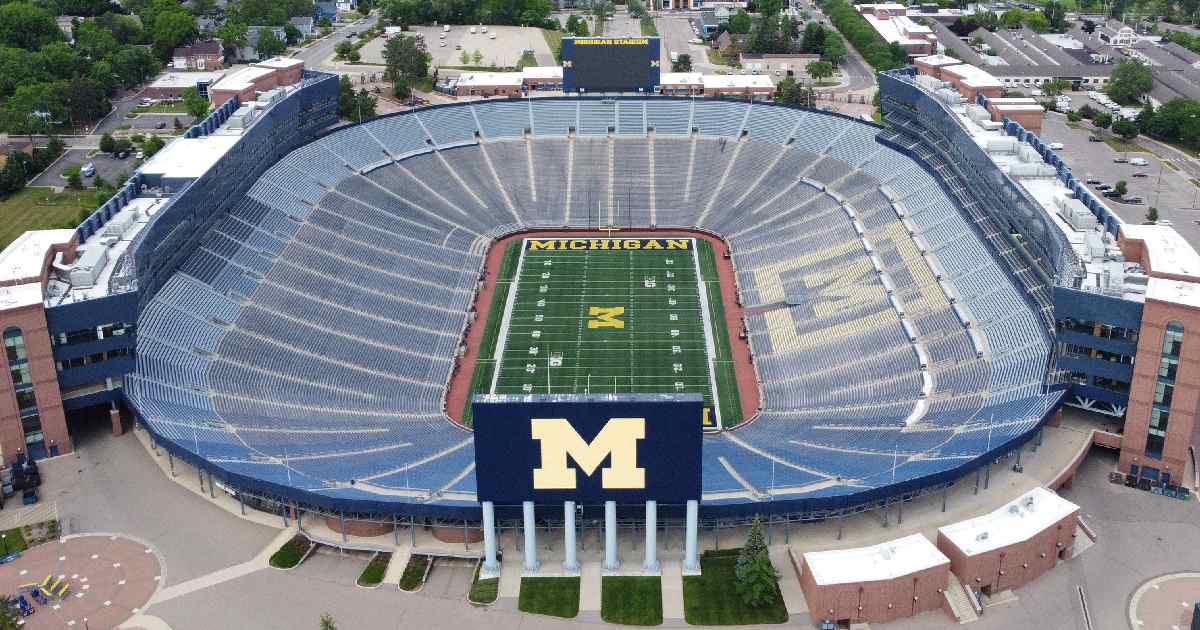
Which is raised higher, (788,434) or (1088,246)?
(1088,246)

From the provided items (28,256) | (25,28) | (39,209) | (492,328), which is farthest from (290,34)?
(28,256)

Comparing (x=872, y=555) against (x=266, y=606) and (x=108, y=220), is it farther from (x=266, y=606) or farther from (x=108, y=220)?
(x=108, y=220)

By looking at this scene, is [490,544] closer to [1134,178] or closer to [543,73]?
[1134,178]

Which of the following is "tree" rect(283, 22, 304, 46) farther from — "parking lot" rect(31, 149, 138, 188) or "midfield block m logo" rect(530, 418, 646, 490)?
"midfield block m logo" rect(530, 418, 646, 490)

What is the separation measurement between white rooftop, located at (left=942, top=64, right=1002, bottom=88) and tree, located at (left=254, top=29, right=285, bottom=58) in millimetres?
97989

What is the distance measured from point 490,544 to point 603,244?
47.3m

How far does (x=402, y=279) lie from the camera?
8438 centimetres

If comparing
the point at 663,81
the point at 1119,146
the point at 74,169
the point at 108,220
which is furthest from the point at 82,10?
the point at 1119,146

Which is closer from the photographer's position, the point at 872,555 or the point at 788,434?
the point at 872,555

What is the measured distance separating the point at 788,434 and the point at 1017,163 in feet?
94.3

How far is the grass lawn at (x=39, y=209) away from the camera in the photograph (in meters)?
103

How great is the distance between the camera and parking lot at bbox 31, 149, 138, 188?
114844 millimetres

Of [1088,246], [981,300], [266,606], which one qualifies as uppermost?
[1088,246]

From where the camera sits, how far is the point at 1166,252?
6412 centimetres
